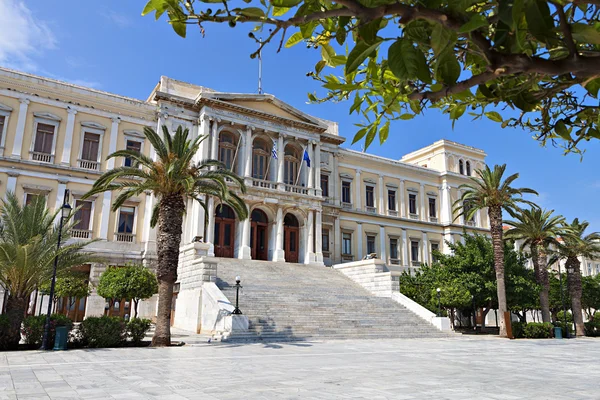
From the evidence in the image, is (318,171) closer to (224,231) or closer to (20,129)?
(224,231)

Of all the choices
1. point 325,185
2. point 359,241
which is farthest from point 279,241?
point 359,241

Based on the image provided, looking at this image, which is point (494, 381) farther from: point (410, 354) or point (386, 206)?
point (386, 206)

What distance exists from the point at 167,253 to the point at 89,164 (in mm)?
12975

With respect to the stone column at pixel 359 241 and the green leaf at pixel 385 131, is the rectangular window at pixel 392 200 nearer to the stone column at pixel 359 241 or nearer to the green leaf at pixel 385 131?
the stone column at pixel 359 241

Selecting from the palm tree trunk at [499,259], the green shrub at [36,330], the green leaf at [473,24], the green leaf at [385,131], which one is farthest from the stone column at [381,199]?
the green leaf at [473,24]

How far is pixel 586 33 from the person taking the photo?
193cm

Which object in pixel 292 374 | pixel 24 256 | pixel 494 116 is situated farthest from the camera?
pixel 24 256

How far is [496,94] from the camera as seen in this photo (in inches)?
110

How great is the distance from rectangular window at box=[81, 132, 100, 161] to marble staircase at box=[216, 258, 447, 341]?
9444 mm

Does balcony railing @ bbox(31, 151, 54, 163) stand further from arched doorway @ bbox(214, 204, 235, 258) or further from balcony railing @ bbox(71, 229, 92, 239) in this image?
→ arched doorway @ bbox(214, 204, 235, 258)

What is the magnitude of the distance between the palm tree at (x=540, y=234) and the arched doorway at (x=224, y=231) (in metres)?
16.0

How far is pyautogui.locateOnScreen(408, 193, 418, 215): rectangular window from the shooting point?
128 feet

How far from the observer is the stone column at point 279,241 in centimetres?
2938

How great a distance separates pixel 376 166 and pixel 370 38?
36.4m
